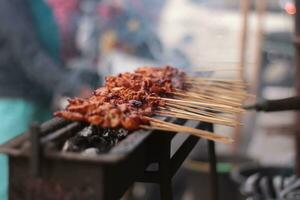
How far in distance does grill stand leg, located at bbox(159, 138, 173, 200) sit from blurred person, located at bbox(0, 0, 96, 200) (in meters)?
2.53

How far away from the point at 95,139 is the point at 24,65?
9.23 ft

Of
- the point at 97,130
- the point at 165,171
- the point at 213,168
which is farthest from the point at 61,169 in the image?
the point at 213,168

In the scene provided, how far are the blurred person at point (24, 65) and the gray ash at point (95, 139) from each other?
2571mm

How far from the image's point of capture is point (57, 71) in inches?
201

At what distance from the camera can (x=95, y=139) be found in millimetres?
2205

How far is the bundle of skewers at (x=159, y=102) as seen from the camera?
88.6 inches

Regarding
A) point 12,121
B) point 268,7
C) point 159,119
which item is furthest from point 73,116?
point 268,7

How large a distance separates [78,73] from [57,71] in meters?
0.57

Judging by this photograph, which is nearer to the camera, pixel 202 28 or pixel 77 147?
pixel 77 147

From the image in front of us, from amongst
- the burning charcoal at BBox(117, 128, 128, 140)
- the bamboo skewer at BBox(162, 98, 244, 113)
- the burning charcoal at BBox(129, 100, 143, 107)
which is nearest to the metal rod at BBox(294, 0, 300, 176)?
the bamboo skewer at BBox(162, 98, 244, 113)

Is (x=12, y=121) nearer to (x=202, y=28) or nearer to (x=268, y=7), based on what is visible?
(x=202, y=28)

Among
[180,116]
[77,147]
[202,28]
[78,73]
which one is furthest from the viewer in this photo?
[202,28]

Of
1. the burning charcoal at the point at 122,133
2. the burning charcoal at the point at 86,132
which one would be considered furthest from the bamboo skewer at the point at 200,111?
the burning charcoal at the point at 86,132

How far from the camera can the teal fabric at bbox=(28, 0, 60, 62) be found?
193 inches
